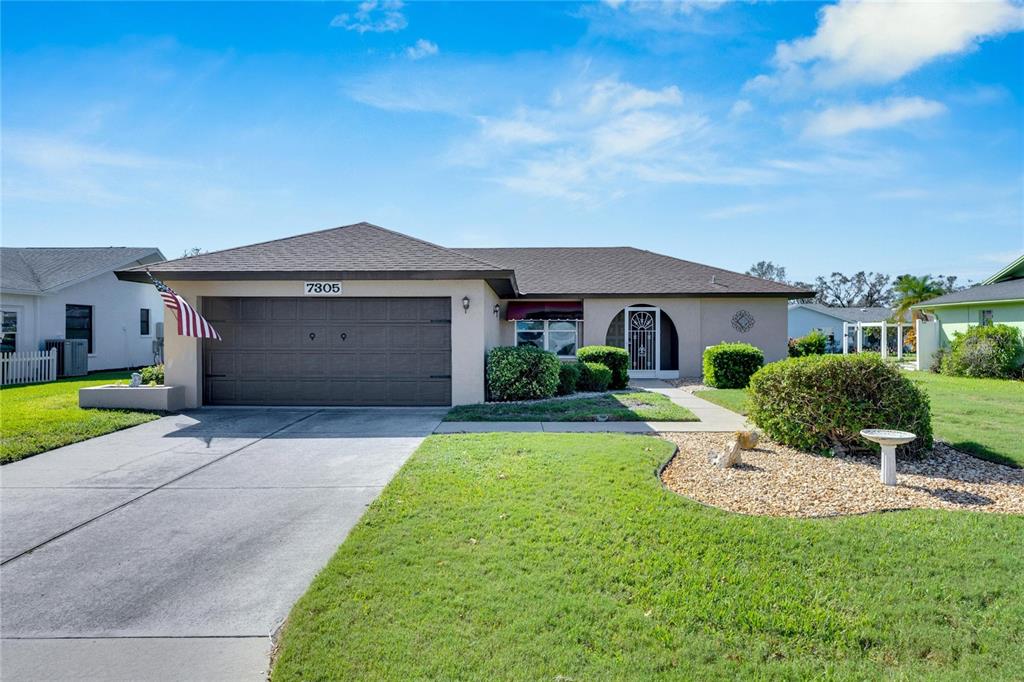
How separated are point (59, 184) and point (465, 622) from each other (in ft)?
59.9

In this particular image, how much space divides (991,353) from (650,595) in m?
22.0

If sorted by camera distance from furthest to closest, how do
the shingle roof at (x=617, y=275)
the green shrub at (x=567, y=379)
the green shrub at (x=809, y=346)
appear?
1. the green shrub at (x=809, y=346)
2. the shingle roof at (x=617, y=275)
3. the green shrub at (x=567, y=379)

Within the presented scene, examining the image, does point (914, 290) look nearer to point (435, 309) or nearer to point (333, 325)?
point (435, 309)

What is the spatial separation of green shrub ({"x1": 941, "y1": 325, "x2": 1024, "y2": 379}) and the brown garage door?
64.1 feet

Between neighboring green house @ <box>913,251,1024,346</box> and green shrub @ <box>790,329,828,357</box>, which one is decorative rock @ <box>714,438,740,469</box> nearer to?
green shrub @ <box>790,329,828,357</box>

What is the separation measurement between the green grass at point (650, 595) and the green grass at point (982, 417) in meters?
3.30

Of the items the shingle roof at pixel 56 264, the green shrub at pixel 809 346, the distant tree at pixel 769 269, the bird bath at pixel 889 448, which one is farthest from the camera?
the distant tree at pixel 769 269

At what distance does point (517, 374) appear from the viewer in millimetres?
12031

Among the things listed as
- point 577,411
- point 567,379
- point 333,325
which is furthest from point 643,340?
point 333,325

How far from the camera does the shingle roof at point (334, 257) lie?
11078 millimetres

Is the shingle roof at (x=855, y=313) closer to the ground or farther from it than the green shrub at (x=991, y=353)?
farther from it

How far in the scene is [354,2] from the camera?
943 centimetres

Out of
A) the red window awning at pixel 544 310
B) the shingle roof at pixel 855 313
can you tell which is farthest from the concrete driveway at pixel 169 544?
the shingle roof at pixel 855 313

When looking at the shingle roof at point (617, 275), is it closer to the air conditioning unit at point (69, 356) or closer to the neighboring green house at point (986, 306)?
the neighboring green house at point (986, 306)
